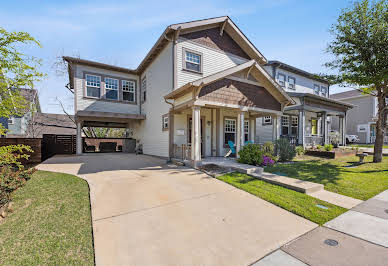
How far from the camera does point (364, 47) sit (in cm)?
855

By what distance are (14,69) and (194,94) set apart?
520 cm

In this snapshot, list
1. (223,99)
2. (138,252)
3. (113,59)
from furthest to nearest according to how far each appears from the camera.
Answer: (113,59), (223,99), (138,252)

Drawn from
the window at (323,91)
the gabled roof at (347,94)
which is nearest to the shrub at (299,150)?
the window at (323,91)

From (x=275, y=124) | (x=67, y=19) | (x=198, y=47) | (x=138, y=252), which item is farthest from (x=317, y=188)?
(x=67, y=19)

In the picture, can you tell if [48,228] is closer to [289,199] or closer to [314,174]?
[289,199]

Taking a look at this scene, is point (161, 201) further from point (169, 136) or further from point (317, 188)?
point (169, 136)

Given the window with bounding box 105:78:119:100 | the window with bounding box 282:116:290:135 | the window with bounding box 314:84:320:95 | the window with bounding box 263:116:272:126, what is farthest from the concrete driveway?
the window with bounding box 314:84:320:95

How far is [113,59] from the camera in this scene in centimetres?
2173

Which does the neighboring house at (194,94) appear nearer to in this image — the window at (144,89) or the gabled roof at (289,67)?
the window at (144,89)

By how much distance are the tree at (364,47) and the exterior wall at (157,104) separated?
893 cm

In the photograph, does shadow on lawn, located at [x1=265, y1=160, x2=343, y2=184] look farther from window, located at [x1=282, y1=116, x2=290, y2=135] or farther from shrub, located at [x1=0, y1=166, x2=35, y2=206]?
shrub, located at [x1=0, y1=166, x2=35, y2=206]

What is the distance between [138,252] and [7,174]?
5532mm

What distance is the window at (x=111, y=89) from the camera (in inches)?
502

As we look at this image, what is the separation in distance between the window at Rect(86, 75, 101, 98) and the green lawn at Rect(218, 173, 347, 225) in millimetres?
10981
